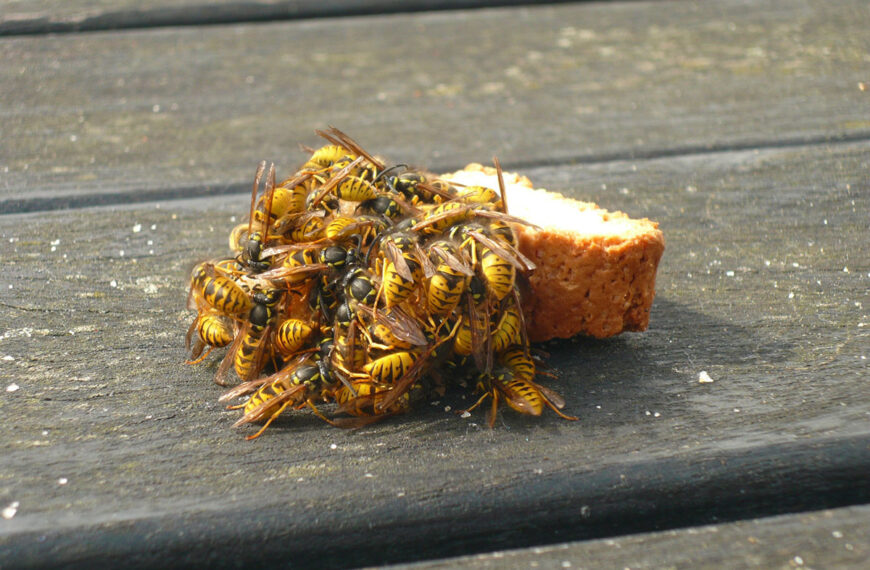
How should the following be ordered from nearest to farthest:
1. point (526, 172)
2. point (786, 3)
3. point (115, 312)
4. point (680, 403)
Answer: point (680, 403), point (115, 312), point (526, 172), point (786, 3)

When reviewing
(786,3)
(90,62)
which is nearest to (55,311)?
(90,62)

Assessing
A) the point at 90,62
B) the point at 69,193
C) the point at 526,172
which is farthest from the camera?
the point at 90,62

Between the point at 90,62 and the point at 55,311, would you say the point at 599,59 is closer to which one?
the point at 90,62

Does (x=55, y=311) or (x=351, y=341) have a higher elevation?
(x=351, y=341)

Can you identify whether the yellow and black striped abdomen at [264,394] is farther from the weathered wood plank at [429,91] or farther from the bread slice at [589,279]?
the weathered wood plank at [429,91]

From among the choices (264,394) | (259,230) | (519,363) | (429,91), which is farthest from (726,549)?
(429,91)

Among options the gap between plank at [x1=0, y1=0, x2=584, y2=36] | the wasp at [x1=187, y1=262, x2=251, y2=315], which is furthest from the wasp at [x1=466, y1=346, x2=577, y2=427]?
the gap between plank at [x1=0, y1=0, x2=584, y2=36]

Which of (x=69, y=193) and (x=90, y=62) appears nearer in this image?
(x=69, y=193)
